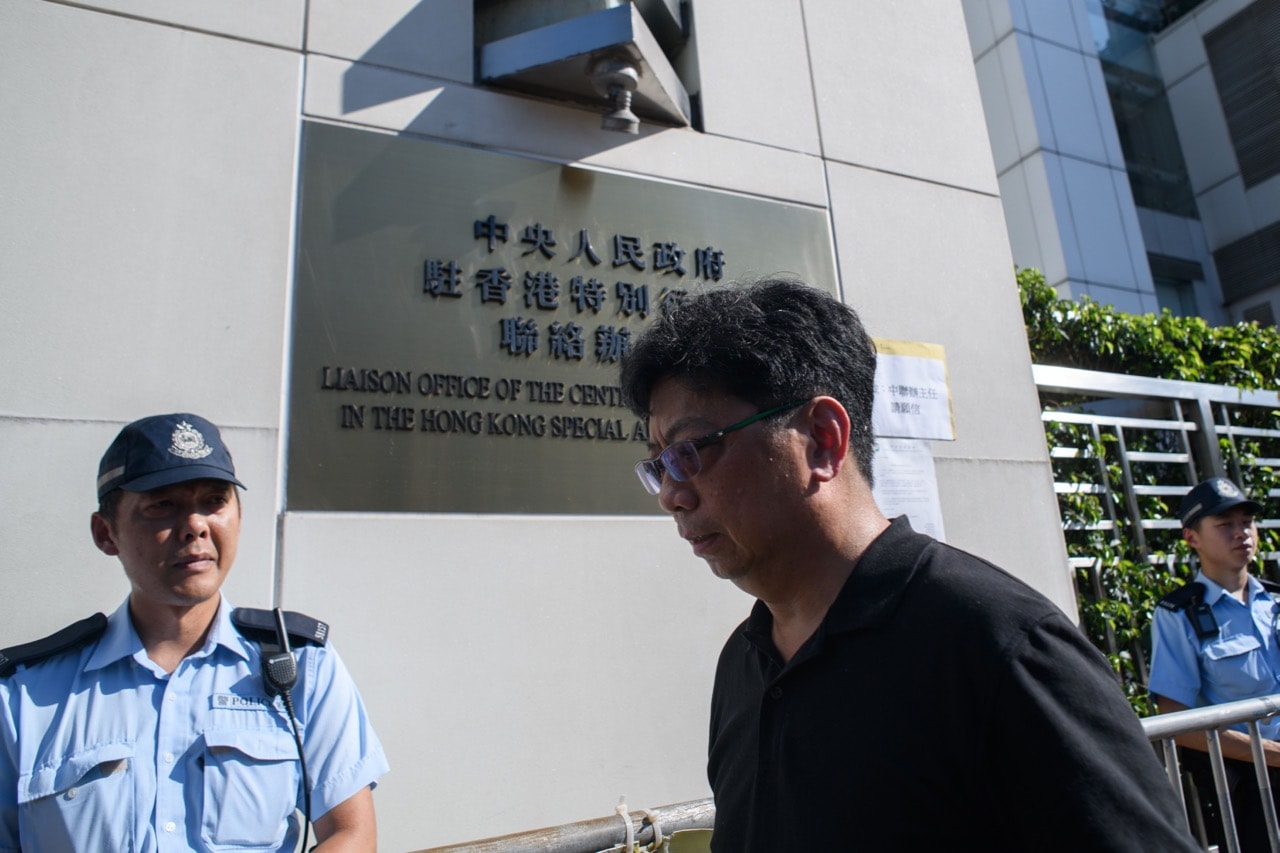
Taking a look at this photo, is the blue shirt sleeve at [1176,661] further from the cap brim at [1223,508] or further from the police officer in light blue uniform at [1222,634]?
the cap brim at [1223,508]

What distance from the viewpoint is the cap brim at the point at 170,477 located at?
1.90 m

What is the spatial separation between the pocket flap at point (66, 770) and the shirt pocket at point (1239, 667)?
3.45m

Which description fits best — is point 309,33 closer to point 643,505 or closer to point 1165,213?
point 643,505

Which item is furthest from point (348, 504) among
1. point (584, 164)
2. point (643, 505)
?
point (584, 164)

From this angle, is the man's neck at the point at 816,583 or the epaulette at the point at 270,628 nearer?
the man's neck at the point at 816,583

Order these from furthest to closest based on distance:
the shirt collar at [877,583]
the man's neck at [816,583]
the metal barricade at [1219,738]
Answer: the metal barricade at [1219,738] → the man's neck at [816,583] → the shirt collar at [877,583]

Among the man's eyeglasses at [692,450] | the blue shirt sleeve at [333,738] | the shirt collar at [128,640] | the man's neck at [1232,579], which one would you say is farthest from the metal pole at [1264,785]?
the shirt collar at [128,640]

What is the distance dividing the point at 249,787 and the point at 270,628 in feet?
1.20

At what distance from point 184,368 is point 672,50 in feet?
8.01

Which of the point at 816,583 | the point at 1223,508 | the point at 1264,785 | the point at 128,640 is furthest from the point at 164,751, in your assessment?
the point at 1223,508

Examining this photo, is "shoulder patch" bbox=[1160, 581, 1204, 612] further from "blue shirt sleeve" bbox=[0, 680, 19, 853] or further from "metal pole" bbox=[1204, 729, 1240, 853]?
"blue shirt sleeve" bbox=[0, 680, 19, 853]

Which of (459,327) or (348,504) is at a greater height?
(459,327)

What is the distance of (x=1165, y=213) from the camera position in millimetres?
14602

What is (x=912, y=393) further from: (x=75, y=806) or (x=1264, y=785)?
(x=75, y=806)
